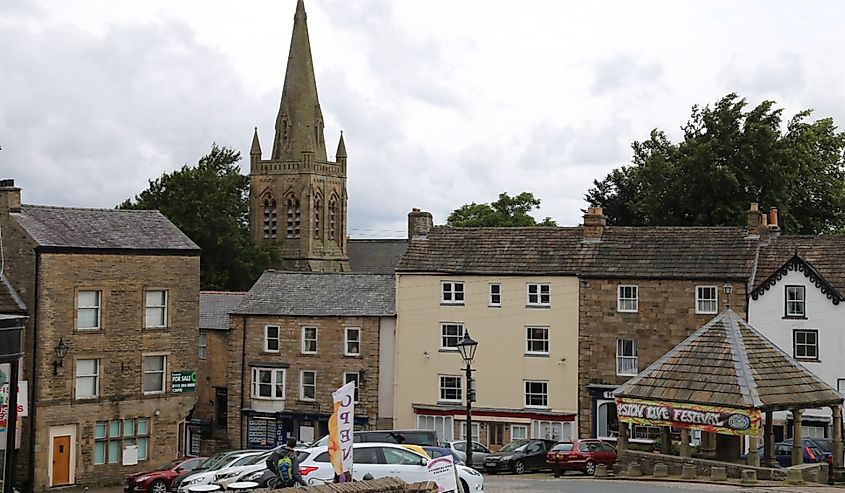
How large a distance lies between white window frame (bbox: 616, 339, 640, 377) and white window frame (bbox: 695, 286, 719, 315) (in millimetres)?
3111

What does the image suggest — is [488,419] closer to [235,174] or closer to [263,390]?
[263,390]

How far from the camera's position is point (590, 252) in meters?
53.3

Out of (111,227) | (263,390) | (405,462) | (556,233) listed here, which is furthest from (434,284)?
(405,462)

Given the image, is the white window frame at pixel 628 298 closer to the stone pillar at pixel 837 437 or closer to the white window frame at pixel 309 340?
the white window frame at pixel 309 340

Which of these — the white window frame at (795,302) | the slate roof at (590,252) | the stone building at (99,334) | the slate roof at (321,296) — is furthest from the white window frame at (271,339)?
the white window frame at (795,302)

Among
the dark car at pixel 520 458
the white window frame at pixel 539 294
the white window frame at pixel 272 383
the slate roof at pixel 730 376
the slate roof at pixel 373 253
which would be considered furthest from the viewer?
the slate roof at pixel 373 253

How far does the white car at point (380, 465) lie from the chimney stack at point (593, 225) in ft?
91.0

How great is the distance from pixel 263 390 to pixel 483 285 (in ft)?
39.3

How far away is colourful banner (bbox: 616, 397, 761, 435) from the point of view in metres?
32.4

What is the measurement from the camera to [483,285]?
178 ft

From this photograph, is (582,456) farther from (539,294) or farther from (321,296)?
(321,296)

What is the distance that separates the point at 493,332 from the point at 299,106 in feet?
253

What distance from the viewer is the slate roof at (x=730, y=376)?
33344 mm

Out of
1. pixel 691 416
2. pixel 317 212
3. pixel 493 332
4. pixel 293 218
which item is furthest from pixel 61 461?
pixel 317 212
